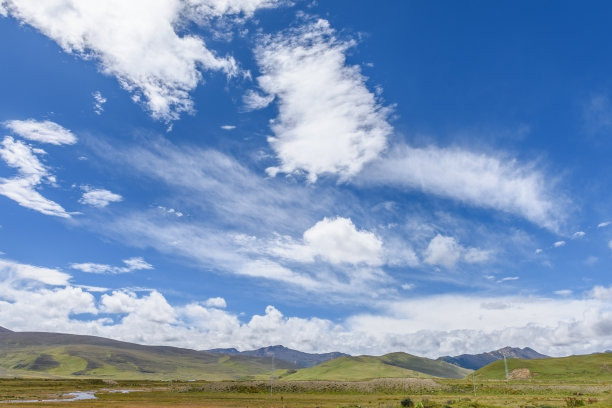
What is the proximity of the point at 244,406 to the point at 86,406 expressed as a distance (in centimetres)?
3306

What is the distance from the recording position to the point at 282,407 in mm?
86000

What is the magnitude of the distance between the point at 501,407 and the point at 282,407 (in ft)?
135

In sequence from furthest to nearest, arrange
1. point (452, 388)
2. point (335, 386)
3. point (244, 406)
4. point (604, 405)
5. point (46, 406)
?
point (335, 386)
point (452, 388)
point (244, 406)
point (46, 406)
point (604, 405)

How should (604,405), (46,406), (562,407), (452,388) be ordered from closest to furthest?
(604,405) < (562,407) < (46,406) < (452,388)

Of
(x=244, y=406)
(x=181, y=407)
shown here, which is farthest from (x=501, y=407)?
(x=181, y=407)

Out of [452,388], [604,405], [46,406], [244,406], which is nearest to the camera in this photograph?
[604,405]

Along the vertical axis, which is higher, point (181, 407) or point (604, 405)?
point (604, 405)

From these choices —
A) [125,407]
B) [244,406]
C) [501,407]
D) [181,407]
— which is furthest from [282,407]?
[501,407]

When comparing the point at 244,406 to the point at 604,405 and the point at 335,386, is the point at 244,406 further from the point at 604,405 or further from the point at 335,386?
the point at 335,386

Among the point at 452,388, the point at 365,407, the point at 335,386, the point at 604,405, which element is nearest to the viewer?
the point at 604,405

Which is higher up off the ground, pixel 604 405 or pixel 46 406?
pixel 604 405

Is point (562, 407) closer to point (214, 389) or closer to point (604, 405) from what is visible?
point (604, 405)

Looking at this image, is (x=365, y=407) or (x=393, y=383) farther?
(x=393, y=383)

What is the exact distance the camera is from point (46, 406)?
87938 millimetres
